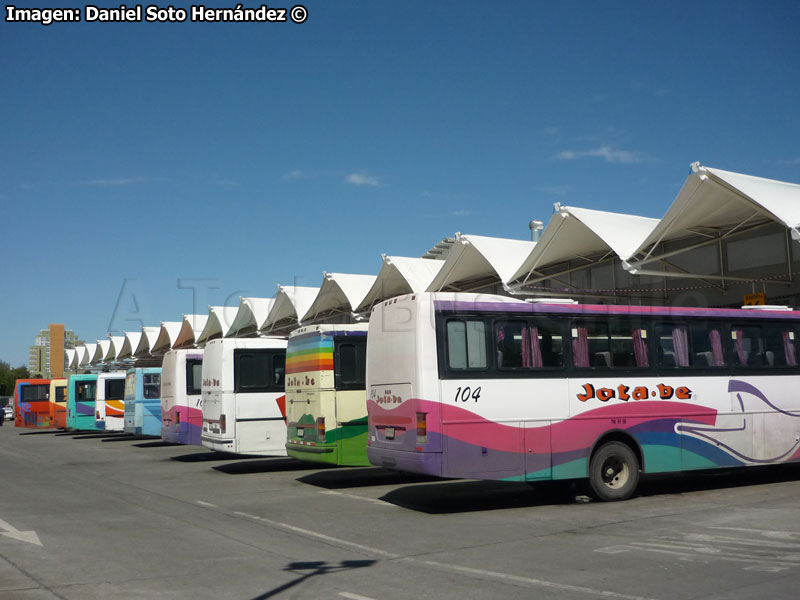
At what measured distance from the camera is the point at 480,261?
2367cm

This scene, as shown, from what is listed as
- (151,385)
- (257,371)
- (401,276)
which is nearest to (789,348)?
(257,371)

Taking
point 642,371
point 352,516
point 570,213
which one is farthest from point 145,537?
point 570,213

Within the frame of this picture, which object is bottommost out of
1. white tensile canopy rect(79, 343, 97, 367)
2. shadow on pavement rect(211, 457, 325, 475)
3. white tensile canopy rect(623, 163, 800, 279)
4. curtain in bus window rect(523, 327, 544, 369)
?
shadow on pavement rect(211, 457, 325, 475)

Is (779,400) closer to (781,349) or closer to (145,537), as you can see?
(781,349)

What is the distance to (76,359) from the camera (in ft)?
214

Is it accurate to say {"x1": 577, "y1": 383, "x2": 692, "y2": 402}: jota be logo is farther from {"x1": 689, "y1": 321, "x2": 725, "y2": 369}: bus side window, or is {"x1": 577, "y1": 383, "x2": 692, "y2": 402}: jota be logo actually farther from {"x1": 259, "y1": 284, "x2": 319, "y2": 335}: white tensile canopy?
{"x1": 259, "y1": 284, "x2": 319, "y2": 335}: white tensile canopy

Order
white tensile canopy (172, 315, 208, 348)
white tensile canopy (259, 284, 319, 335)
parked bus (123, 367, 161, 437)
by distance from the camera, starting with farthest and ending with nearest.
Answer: white tensile canopy (172, 315, 208, 348) < white tensile canopy (259, 284, 319, 335) < parked bus (123, 367, 161, 437)

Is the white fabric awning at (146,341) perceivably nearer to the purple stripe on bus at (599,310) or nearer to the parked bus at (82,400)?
the parked bus at (82,400)

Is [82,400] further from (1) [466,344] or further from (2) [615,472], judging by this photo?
(2) [615,472]

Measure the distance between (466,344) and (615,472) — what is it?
10.6ft

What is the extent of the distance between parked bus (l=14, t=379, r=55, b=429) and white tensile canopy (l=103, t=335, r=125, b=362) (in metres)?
13.1

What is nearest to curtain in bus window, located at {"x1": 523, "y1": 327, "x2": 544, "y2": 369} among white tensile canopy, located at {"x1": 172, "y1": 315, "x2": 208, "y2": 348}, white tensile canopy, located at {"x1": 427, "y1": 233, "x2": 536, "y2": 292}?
white tensile canopy, located at {"x1": 427, "y1": 233, "x2": 536, "y2": 292}

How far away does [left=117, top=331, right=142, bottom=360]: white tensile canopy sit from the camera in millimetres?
51388

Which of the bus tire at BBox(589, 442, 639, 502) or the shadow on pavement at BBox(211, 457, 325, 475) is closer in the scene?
the bus tire at BBox(589, 442, 639, 502)
